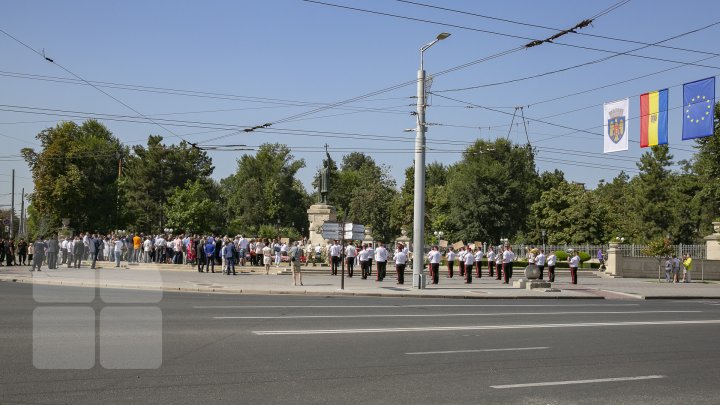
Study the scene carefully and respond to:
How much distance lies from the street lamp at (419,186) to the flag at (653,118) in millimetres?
7722

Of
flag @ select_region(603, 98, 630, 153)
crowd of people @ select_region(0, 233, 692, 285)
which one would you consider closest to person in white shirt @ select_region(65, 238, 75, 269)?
crowd of people @ select_region(0, 233, 692, 285)

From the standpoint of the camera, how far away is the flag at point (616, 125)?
25.1 metres


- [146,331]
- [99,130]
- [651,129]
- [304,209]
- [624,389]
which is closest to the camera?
[624,389]

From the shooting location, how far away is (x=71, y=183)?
205 ft

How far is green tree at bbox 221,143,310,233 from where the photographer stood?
92250 mm

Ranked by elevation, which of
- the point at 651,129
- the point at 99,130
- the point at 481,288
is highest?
the point at 99,130

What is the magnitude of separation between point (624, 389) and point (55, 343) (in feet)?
26.5

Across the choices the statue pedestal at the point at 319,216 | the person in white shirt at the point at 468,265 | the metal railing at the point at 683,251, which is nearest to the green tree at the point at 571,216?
the metal railing at the point at 683,251

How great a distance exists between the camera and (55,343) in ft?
35.0

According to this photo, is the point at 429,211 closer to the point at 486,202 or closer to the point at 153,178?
the point at 486,202

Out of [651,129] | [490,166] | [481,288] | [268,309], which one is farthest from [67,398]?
[490,166]

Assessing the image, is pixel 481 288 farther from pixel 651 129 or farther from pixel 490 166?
pixel 490 166

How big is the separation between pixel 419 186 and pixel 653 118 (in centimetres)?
857

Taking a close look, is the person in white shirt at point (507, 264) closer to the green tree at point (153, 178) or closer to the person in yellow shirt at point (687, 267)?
the person in yellow shirt at point (687, 267)
